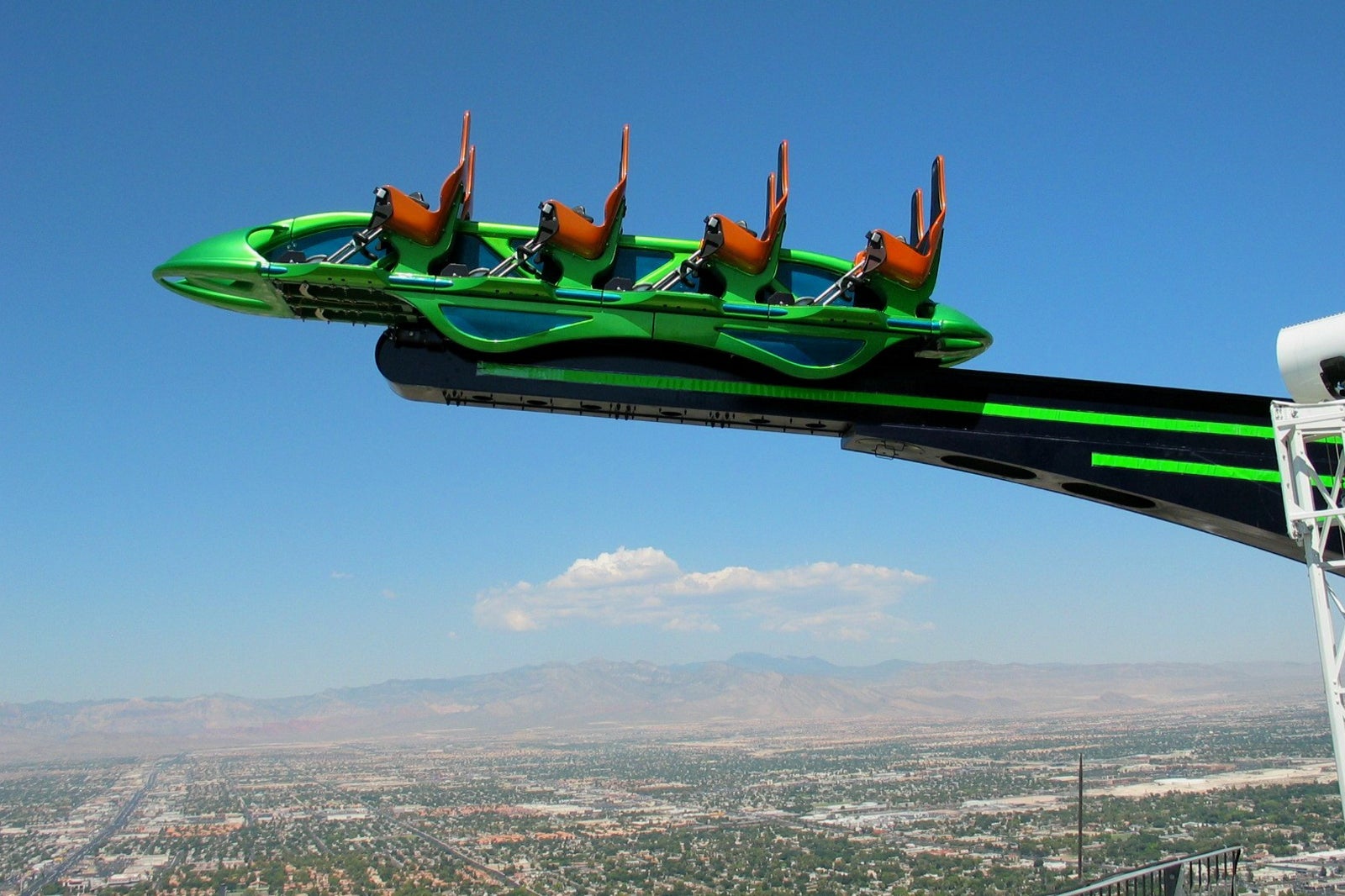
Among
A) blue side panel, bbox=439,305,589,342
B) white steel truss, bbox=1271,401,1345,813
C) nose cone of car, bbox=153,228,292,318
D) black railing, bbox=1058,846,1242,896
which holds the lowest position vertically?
black railing, bbox=1058,846,1242,896

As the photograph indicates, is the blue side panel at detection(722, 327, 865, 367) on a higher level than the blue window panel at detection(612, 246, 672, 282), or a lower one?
lower

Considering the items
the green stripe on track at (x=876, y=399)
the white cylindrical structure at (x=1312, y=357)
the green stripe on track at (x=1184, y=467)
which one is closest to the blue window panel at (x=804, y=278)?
the green stripe on track at (x=876, y=399)

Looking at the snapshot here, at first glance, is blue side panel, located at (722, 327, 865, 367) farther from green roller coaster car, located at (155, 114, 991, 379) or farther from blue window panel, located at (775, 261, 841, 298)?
blue window panel, located at (775, 261, 841, 298)

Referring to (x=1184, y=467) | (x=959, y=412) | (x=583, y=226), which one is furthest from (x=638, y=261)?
(x=1184, y=467)

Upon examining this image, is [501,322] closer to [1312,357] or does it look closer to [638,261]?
[638,261]

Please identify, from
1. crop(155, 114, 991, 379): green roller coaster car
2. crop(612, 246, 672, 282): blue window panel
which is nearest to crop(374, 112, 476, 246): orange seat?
crop(155, 114, 991, 379): green roller coaster car
